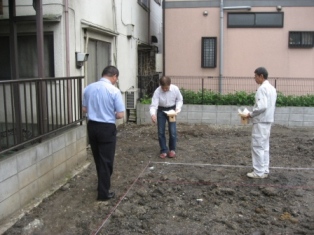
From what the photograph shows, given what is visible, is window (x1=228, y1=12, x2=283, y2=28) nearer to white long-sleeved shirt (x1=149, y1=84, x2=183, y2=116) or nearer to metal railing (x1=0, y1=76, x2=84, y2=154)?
white long-sleeved shirt (x1=149, y1=84, x2=183, y2=116)

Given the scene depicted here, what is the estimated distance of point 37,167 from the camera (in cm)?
470

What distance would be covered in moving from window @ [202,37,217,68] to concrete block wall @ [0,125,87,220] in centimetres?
652

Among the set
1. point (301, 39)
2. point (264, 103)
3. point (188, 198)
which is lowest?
point (188, 198)

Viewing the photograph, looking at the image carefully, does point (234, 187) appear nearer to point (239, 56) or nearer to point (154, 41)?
point (239, 56)

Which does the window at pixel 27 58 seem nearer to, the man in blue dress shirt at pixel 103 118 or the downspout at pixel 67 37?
the downspout at pixel 67 37

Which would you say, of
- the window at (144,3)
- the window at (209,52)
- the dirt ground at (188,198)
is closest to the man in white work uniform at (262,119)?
the dirt ground at (188,198)

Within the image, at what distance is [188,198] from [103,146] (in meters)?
1.30

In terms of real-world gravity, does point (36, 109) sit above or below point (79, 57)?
below

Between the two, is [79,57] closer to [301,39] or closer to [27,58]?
[27,58]

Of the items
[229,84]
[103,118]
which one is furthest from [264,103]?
Result: [229,84]

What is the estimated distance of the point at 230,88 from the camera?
11.7 metres

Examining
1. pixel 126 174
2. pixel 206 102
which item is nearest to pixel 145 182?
pixel 126 174

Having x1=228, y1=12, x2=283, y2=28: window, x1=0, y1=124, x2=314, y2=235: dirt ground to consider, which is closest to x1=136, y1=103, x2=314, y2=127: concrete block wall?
x1=0, y1=124, x2=314, y2=235: dirt ground

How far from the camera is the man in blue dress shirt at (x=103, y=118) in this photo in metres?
4.56
